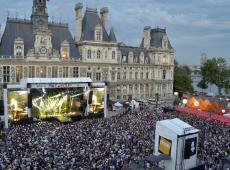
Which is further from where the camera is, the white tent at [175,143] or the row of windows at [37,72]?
the row of windows at [37,72]

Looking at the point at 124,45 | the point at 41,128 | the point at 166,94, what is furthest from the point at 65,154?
the point at 166,94

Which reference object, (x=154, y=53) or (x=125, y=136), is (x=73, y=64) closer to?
(x=154, y=53)

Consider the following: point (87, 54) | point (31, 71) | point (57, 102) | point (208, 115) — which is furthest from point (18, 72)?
point (208, 115)

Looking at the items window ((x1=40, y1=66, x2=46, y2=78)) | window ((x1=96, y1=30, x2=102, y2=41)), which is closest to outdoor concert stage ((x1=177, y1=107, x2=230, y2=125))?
window ((x1=96, y1=30, x2=102, y2=41))

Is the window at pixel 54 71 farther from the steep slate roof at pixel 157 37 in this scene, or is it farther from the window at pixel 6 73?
the steep slate roof at pixel 157 37

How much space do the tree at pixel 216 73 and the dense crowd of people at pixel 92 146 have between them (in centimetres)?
5478

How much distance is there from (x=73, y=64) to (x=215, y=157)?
3984 centimetres

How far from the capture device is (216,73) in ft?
308

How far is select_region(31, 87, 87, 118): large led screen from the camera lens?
1916 inches

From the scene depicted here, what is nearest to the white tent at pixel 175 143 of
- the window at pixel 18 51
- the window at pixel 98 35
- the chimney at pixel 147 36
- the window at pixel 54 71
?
the window at pixel 18 51

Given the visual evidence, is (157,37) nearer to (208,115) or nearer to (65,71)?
(65,71)

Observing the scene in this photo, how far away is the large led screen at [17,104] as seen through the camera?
46059 millimetres

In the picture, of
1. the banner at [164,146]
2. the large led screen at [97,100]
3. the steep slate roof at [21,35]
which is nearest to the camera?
the banner at [164,146]

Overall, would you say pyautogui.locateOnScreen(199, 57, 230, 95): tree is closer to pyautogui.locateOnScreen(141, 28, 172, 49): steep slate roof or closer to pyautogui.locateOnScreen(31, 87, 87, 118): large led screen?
pyautogui.locateOnScreen(141, 28, 172, 49): steep slate roof
